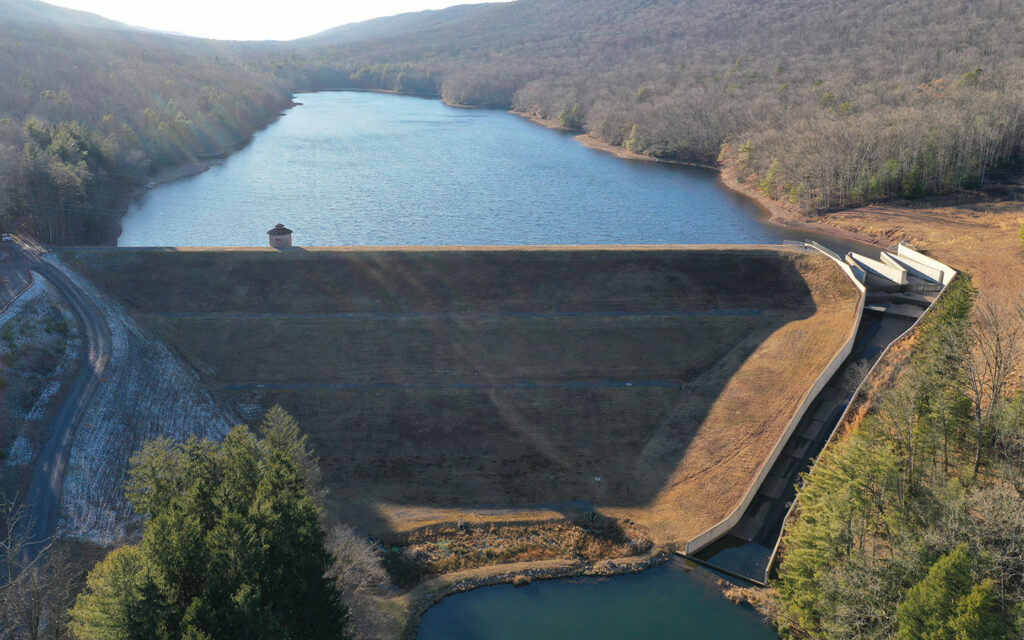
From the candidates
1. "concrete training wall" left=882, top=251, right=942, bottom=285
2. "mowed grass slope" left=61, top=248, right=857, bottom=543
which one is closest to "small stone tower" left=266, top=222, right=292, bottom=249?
"mowed grass slope" left=61, top=248, right=857, bottom=543

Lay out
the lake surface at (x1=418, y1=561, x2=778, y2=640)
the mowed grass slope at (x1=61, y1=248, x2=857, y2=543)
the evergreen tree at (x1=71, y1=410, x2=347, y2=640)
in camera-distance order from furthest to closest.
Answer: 1. the mowed grass slope at (x1=61, y1=248, x2=857, y2=543)
2. the lake surface at (x1=418, y1=561, x2=778, y2=640)
3. the evergreen tree at (x1=71, y1=410, x2=347, y2=640)

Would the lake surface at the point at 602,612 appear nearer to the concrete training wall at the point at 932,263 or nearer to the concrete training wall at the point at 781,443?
the concrete training wall at the point at 781,443

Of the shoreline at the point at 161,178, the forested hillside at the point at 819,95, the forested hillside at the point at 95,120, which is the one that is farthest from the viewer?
the forested hillside at the point at 819,95

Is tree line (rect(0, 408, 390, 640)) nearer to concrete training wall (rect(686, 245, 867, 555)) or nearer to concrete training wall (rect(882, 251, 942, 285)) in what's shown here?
concrete training wall (rect(686, 245, 867, 555))

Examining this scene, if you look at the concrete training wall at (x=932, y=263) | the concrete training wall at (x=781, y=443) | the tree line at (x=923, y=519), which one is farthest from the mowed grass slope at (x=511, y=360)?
the tree line at (x=923, y=519)

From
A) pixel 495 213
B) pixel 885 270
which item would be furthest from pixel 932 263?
pixel 495 213

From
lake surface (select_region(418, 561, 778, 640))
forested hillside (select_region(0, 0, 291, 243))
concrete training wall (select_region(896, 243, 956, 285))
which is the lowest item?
lake surface (select_region(418, 561, 778, 640))
